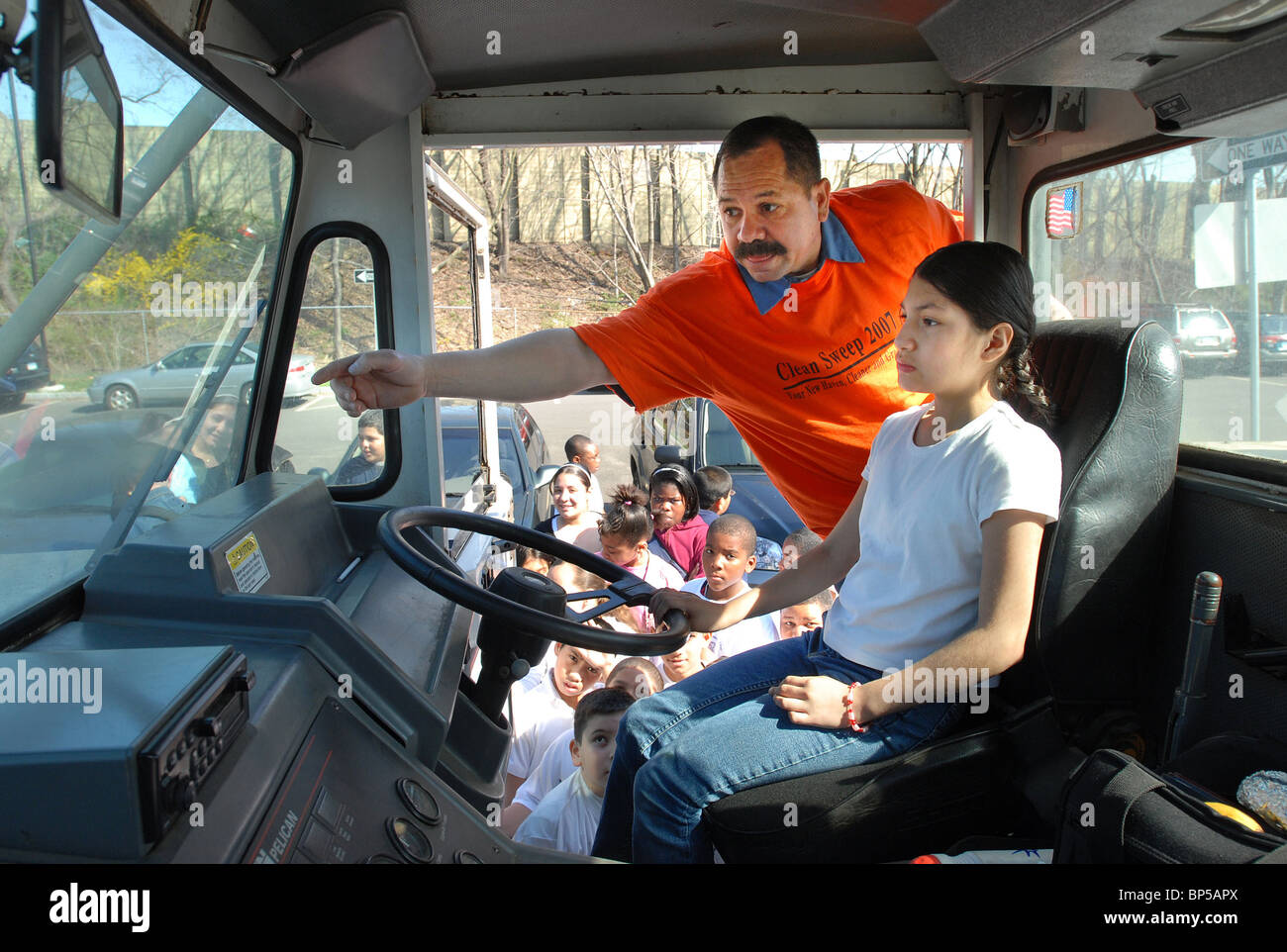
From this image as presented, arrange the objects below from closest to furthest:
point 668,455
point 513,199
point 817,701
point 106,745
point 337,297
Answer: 1. point 106,745
2. point 817,701
3. point 337,297
4. point 668,455
5. point 513,199

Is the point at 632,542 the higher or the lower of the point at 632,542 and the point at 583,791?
the higher

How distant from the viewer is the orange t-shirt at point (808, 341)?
237 cm

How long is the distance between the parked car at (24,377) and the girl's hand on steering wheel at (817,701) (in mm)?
1365

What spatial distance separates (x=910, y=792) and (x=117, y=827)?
4.40ft

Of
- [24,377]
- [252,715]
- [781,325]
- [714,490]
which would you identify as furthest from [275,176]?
[714,490]

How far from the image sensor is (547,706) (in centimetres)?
324

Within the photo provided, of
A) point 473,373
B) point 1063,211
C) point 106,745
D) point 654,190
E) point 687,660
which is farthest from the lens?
point 654,190

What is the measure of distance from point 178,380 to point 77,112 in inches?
33.6

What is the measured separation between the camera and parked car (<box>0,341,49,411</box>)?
55.8 inches

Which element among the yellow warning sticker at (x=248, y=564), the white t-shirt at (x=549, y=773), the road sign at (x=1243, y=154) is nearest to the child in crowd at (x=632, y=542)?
the white t-shirt at (x=549, y=773)

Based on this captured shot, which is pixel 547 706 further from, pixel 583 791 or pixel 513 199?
pixel 513 199

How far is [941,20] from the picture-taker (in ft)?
5.89

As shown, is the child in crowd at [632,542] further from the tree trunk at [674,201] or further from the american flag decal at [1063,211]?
the tree trunk at [674,201]

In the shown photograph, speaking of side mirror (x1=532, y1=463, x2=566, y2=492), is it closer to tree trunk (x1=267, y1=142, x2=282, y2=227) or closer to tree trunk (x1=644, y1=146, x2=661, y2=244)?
tree trunk (x1=267, y1=142, x2=282, y2=227)
